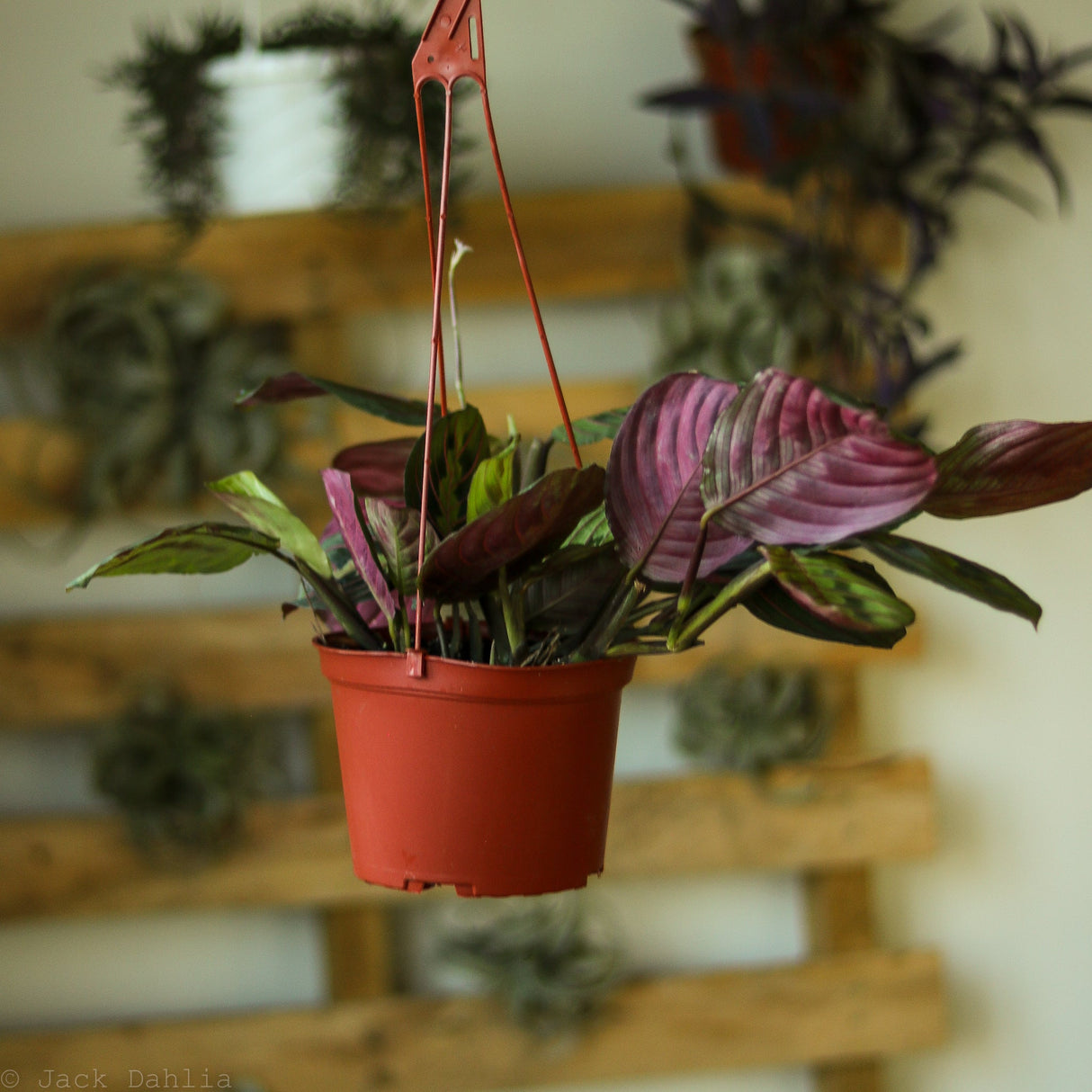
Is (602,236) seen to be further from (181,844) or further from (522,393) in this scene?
(181,844)

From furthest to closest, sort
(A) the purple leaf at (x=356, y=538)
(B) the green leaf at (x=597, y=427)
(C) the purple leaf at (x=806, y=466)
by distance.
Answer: (B) the green leaf at (x=597, y=427) → (A) the purple leaf at (x=356, y=538) → (C) the purple leaf at (x=806, y=466)

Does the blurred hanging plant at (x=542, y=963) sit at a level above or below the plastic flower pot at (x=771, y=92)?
below

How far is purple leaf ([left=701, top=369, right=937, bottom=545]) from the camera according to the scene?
47 cm

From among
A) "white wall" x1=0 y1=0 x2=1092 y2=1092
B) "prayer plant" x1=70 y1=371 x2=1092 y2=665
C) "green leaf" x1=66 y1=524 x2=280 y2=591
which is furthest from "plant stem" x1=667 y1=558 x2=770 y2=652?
"white wall" x1=0 y1=0 x2=1092 y2=1092

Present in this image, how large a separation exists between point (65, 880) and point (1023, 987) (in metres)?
1.34

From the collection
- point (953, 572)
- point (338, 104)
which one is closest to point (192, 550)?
point (953, 572)

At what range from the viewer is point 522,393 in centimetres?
150

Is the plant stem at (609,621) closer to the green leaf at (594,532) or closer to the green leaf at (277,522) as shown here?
the green leaf at (594,532)

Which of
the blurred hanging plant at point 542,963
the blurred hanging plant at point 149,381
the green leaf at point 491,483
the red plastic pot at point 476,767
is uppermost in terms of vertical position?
the blurred hanging plant at point 149,381

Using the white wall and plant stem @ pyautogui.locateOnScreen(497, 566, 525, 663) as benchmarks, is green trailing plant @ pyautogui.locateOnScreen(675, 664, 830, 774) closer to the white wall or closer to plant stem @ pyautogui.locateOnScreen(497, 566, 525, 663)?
the white wall

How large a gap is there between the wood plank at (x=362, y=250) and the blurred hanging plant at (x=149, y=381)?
1.9 inches

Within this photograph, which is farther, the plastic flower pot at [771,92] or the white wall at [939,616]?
the white wall at [939,616]

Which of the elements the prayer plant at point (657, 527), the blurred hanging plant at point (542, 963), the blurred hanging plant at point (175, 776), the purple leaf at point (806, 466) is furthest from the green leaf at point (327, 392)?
the blurred hanging plant at point (542, 963)

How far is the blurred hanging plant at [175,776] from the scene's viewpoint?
1468 mm
